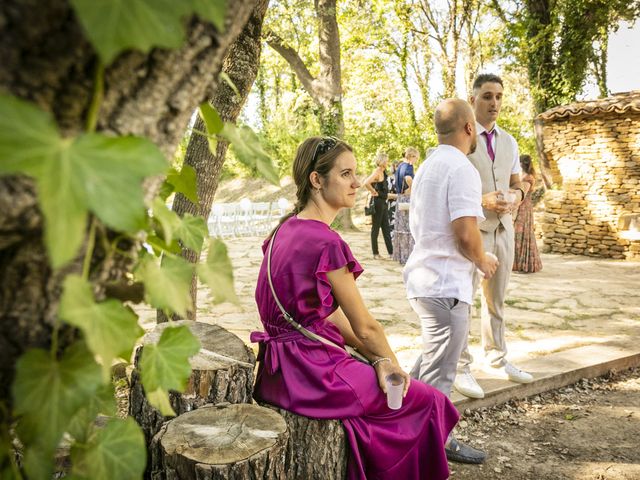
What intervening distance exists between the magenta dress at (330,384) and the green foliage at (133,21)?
1644 millimetres

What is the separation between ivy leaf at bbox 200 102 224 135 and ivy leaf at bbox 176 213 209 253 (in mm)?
150

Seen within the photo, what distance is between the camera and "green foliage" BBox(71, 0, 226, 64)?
46 centimetres

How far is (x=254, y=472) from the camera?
5.56 feet

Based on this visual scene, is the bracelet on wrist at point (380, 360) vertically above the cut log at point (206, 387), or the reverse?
the bracelet on wrist at point (380, 360)

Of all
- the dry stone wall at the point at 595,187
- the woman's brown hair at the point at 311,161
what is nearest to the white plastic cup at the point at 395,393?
the woman's brown hair at the point at 311,161

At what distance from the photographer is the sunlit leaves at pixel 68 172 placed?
18.1 inches

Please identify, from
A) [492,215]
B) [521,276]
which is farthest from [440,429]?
[521,276]

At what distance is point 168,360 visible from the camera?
806 millimetres

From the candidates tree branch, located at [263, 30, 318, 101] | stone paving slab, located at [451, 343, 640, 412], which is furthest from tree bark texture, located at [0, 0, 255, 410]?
tree branch, located at [263, 30, 318, 101]

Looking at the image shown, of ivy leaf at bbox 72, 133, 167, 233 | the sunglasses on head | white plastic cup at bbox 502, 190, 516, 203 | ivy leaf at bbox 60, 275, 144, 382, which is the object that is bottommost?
ivy leaf at bbox 60, 275, 144, 382

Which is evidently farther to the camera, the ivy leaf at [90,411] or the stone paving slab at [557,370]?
the stone paving slab at [557,370]

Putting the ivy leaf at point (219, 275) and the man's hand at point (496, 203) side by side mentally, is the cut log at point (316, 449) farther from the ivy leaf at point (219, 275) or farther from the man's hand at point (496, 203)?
the man's hand at point (496, 203)

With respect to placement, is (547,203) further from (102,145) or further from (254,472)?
(102,145)

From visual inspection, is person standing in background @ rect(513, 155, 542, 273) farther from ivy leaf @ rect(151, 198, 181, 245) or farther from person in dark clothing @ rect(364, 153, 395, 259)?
ivy leaf @ rect(151, 198, 181, 245)
